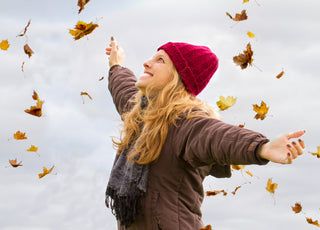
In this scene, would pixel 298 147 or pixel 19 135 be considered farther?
pixel 19 135

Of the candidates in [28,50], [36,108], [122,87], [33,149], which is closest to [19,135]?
[33,149]

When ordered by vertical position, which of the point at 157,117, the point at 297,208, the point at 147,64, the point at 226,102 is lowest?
the point at 297,208

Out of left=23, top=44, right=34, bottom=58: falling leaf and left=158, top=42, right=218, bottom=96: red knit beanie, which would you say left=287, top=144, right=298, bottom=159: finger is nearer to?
left=158, top=42, right=218, bottom=96: red knit beanie

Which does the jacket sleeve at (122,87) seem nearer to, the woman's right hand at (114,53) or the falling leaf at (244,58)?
the woman's right hand at (114,53)

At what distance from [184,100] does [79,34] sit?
125cm

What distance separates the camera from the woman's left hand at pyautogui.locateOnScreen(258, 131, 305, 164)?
2.64 meters

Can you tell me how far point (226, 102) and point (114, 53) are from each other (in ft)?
4.05

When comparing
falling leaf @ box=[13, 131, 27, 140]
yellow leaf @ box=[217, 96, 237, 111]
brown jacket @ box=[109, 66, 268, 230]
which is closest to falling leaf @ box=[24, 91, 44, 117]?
falling leaf @ box=[13, 131, 27, 140]

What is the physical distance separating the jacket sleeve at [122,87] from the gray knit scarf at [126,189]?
825 millimetres

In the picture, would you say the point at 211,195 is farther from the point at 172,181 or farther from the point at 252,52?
the point at 252,52

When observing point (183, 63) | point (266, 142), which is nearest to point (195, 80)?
point (183, 63)

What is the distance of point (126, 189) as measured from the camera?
351 cm

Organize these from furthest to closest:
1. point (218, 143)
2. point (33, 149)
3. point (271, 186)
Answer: point (33, 149) → point (271, 186) → point (218, 143)

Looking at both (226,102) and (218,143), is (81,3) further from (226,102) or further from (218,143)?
(218,143)
